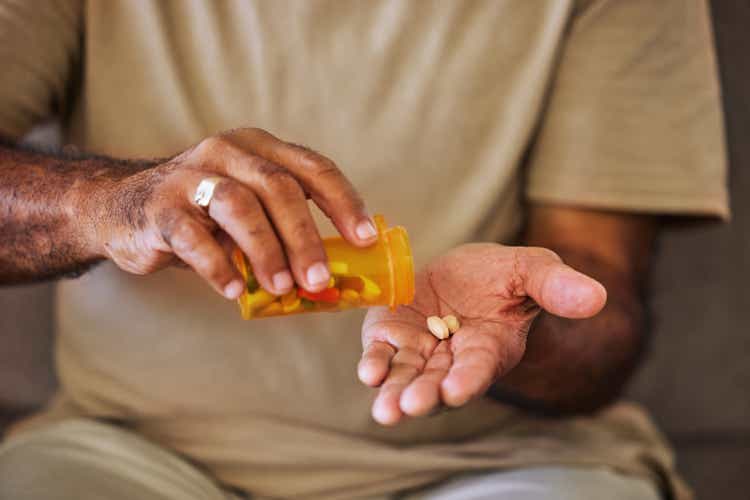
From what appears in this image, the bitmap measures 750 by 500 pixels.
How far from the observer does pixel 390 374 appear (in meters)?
0.53

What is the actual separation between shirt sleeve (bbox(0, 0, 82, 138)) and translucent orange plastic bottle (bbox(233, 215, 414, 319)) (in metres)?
0.40

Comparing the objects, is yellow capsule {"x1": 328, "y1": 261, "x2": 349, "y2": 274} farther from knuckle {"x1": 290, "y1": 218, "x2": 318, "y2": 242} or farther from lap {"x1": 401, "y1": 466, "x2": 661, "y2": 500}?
lap {"x1": 401, "y1": 466, "x2": 661, "y2": 500}

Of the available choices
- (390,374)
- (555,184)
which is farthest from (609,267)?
(390,374)

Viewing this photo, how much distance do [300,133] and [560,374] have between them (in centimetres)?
35

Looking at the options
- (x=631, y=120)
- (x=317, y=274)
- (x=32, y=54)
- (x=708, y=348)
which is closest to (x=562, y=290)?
(x=317, y=274)

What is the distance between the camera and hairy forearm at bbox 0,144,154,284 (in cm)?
60

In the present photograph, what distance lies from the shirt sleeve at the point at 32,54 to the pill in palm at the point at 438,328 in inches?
18.3

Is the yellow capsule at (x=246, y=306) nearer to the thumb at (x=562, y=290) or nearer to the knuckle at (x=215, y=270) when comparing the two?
the knuckle at (x=215, y=270)

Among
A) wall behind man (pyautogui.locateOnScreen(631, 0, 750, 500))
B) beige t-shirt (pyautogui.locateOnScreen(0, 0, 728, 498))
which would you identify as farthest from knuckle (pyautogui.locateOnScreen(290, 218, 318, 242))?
wall behind man (pyautogui.locateOnScreen(631, 0, 750, 500))

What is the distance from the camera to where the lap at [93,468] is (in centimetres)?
73

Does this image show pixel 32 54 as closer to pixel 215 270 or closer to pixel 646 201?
pixel 215 270

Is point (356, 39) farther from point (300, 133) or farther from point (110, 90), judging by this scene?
point (110, 90)

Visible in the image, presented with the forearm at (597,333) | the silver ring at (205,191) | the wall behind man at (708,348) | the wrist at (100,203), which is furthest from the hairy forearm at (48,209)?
the wall behind man at (708,348)

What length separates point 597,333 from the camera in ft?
2.79
